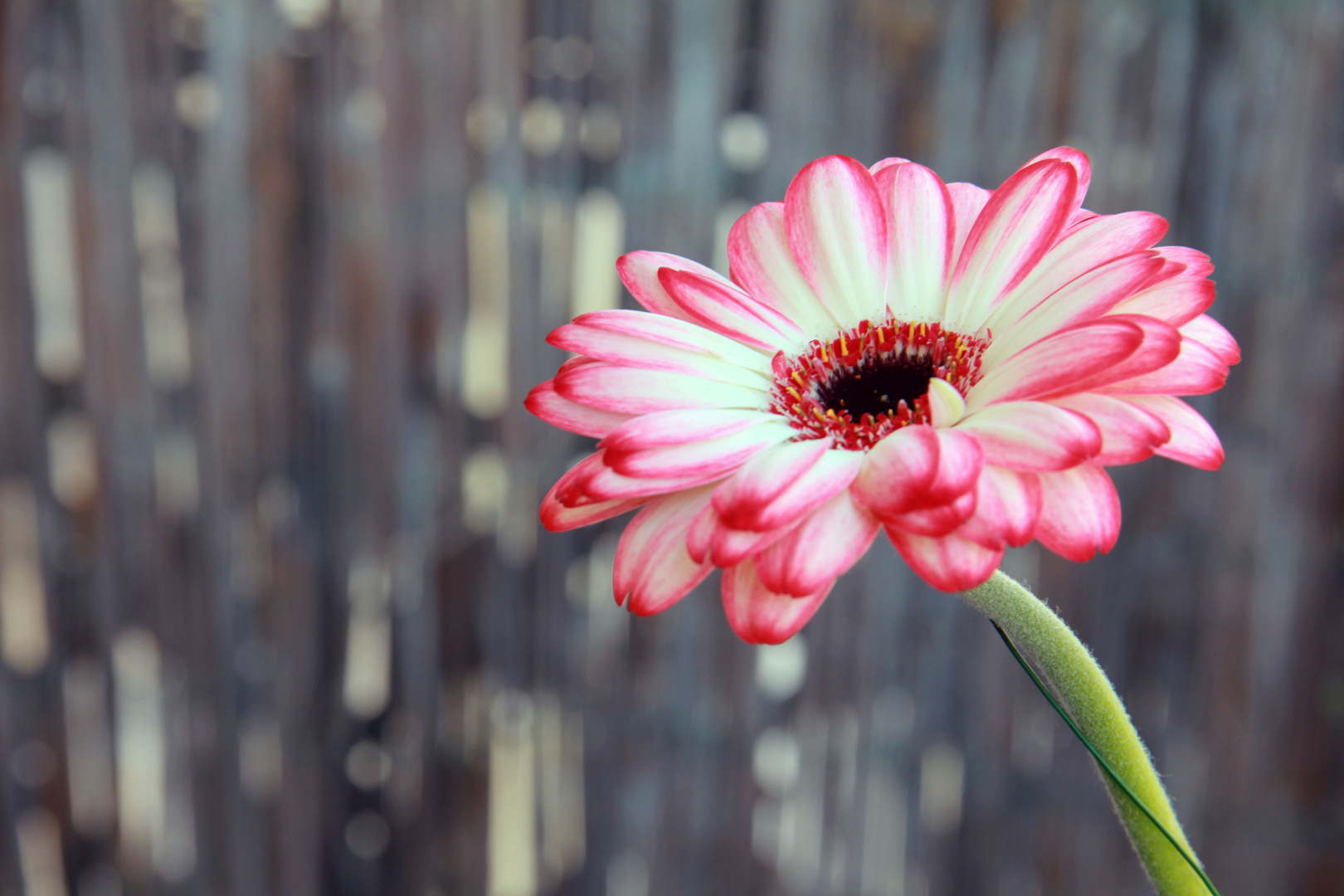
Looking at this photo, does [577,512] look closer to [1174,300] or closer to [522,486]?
[1174,300]

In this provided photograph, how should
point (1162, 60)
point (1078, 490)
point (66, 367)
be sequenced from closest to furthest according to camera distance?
1. point (1078, 490)
2. point (1162, 60)
3. point (66, 367)

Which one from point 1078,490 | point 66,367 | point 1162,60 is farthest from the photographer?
point 66,367

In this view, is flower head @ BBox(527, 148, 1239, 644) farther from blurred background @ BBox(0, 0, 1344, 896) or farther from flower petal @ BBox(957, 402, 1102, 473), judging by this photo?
blurred background @ BBox(0, 0, 1344, 896)

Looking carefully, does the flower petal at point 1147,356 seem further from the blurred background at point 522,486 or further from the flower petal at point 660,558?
the blurred background at point 522,486

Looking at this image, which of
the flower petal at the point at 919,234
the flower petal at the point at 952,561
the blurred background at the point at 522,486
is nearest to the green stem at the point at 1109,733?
the flower petal at the point at 952,561

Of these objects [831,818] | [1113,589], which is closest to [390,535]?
[831,818]

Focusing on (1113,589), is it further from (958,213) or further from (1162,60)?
(958,213)

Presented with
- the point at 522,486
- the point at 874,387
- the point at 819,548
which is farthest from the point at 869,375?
the point at 522,486
